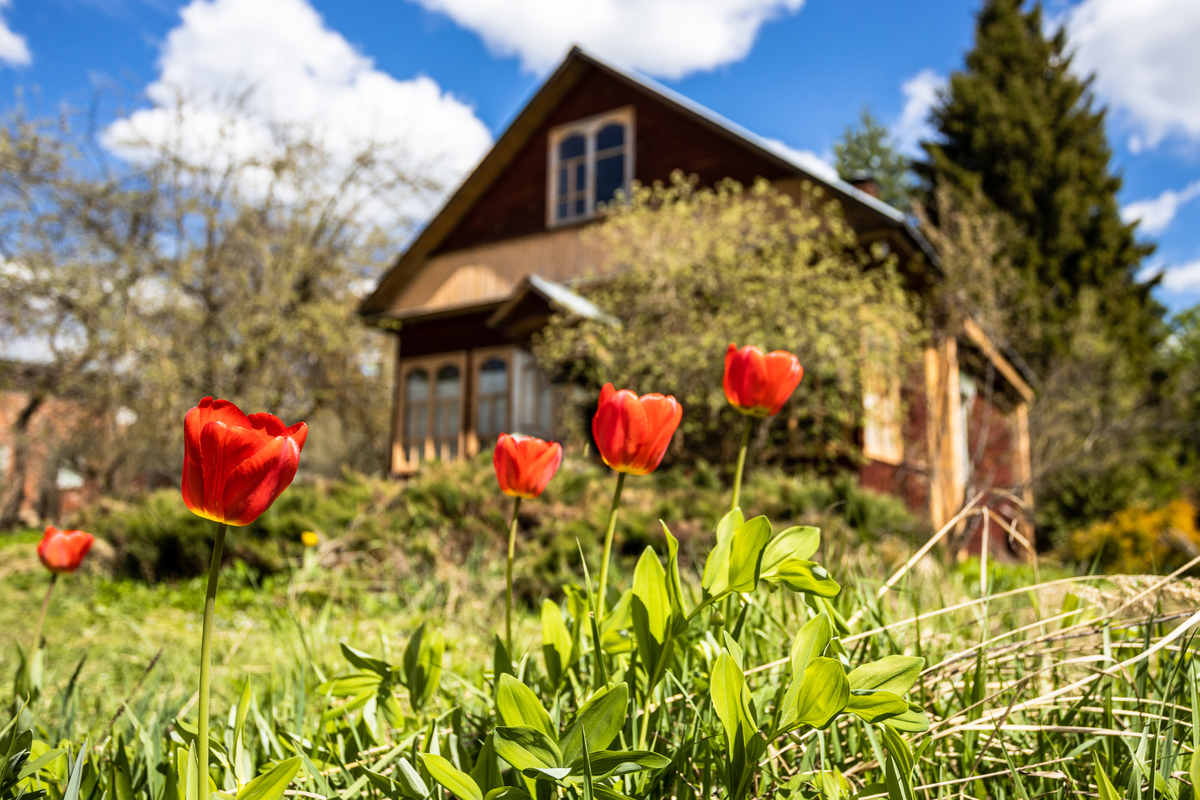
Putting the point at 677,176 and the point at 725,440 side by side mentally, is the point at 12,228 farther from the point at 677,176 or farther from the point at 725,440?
the point at 725,440

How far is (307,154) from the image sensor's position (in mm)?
15703

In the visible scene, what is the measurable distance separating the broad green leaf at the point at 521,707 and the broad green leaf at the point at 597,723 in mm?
30

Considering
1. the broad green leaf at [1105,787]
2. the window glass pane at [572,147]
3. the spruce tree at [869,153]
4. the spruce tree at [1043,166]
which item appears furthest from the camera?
the spruce tree at [869,153]

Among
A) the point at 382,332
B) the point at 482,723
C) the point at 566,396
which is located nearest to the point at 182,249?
the point at 382,332

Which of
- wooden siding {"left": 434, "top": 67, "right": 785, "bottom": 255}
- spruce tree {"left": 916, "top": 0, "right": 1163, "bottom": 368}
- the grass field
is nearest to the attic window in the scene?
wooden siding {"left": 434, "top": 67, "right": 785, "bottom": 255}

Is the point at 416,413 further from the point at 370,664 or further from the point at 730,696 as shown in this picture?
the point at 730,696

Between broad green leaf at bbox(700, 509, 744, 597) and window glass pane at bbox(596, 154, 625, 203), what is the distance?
462 inches

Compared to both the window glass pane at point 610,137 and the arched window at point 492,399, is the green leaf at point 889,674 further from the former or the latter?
the window glass pane at point 610,137

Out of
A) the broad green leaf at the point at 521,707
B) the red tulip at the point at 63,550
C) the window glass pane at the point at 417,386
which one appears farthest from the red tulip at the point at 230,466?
the window glass pane at the point at 417,386

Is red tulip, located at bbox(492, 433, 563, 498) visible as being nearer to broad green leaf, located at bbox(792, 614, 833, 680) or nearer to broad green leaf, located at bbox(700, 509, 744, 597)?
broad green leaf, located at bbox(700, 509, 744, 597)

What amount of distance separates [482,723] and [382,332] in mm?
15808

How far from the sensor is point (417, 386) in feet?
46.5

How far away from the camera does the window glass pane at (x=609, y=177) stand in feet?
41.1

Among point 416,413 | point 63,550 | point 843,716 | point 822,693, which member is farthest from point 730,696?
point 416,413
